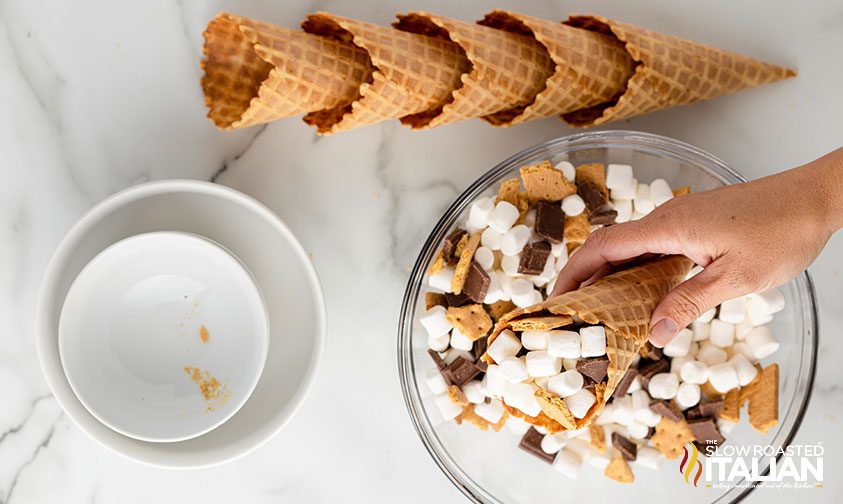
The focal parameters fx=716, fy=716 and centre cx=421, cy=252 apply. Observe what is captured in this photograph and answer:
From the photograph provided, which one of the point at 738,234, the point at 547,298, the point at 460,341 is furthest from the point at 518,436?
the point at 738,234

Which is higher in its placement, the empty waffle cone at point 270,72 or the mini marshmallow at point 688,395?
the empty waffle cone at point 270,72

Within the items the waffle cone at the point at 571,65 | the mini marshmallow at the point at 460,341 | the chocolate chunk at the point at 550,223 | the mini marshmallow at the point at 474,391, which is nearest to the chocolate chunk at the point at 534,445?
the mini marshmallow at the point at 474,391

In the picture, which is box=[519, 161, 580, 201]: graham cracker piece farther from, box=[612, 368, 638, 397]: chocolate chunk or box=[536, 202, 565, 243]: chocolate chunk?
box=[612, 368, 638, 397]: chocolate chunk

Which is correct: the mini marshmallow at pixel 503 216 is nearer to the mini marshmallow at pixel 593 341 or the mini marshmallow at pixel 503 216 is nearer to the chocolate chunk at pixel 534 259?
the chocolate chunk at pixel 534 259

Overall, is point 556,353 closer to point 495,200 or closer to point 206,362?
point 495,200

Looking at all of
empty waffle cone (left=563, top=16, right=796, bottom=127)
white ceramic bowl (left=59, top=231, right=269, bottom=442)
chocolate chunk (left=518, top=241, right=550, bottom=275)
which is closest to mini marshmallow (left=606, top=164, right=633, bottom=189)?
empty waffle cone (left=563, top=16, right=796, bottom=127)

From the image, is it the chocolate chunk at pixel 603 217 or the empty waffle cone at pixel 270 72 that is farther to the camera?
the chocolate chunk at pixel 603 217

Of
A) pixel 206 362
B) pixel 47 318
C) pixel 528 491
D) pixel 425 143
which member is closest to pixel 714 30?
pixel 425 143
